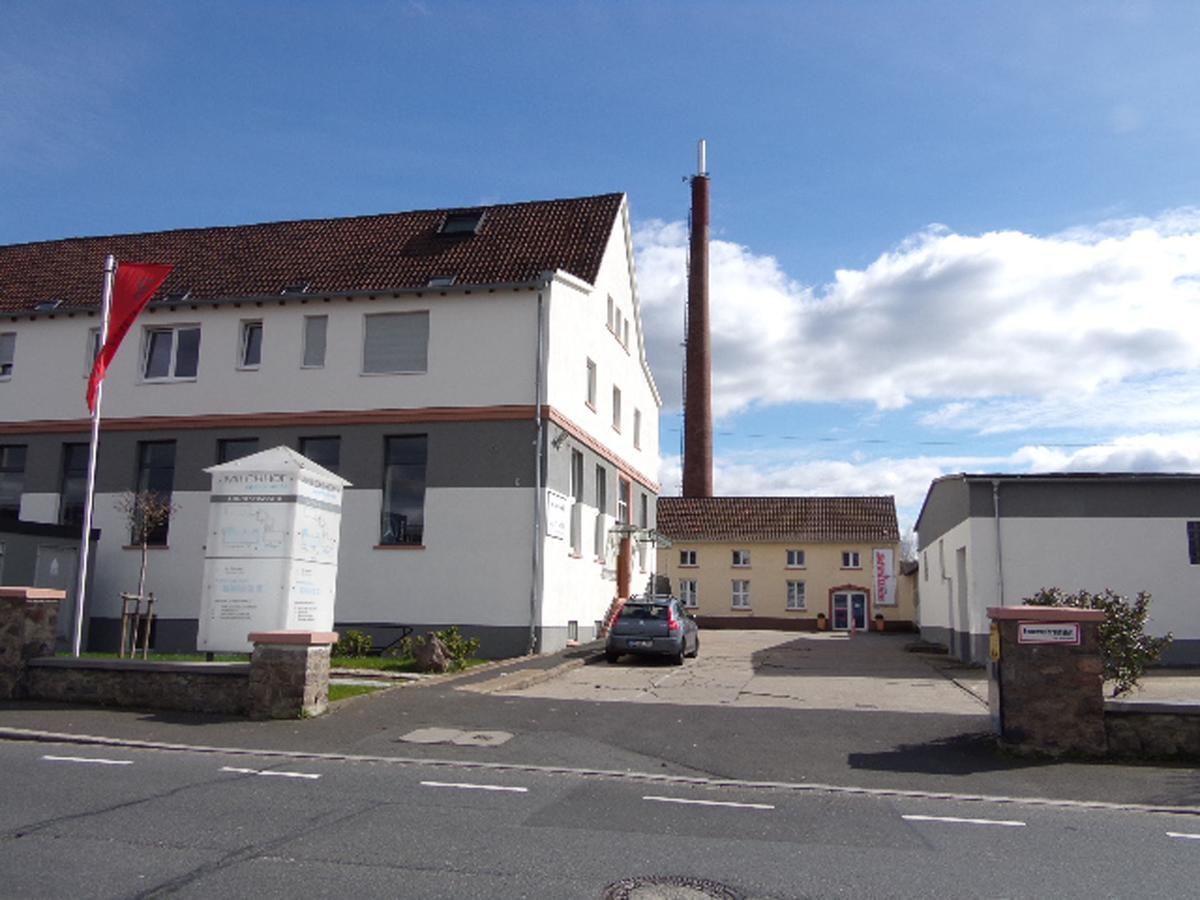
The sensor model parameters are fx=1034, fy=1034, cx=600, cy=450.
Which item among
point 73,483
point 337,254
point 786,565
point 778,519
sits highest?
point 337,254

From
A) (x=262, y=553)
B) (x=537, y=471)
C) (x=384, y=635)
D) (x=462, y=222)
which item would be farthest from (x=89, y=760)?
(x=462, y=222)

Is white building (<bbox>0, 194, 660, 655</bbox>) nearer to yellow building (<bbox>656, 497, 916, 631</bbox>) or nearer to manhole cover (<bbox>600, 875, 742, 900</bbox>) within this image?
manhole cover (<bbox>600, 875, 742, 900</bbox>)

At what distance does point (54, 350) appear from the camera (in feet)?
88.9

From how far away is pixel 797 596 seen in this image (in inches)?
2100

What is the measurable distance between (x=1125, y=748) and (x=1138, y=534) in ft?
45.2

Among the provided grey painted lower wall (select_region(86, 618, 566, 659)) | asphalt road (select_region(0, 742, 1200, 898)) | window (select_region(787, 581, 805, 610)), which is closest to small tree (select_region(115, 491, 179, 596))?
grey painted lower wall (select_region(86, 618, 566, 659))

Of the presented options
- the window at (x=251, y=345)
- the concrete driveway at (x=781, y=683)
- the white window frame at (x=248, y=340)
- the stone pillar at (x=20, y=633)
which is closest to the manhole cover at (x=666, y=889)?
the concrete driveway at (x=781, y=683)

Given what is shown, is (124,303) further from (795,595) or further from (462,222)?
(795,595)

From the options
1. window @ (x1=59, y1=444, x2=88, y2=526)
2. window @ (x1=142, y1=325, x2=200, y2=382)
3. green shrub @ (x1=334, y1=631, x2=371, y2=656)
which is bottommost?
green shrub @ (x1=334, y1=631, x2=371, y2=656)

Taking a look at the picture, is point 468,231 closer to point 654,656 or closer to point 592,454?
point 592,454

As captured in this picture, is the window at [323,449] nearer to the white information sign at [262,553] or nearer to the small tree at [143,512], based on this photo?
the small tree at [143,512]

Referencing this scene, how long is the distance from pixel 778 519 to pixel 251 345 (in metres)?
34.6

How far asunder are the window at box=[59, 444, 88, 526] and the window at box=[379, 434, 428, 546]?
813 centimetres

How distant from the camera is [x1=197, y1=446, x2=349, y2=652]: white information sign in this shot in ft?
50.9
